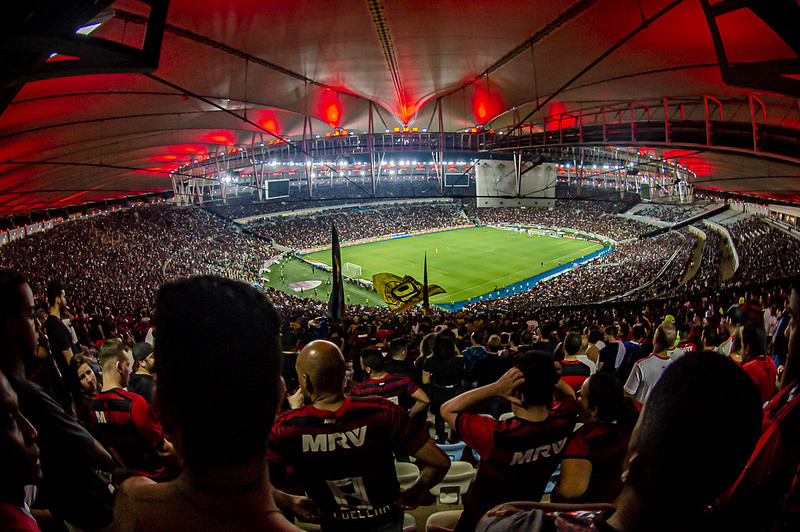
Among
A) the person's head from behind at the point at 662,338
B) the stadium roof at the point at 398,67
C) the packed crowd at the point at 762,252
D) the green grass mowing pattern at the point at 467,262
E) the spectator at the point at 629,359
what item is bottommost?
the green grass mowing pattern at the point at 467,262

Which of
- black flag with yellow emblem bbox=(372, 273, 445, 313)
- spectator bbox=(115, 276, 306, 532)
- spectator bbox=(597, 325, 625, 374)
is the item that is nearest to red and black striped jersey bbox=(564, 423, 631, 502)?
spectator bbox=(115, 276, 306, 532)

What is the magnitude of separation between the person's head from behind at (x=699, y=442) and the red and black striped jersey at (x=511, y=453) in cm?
144

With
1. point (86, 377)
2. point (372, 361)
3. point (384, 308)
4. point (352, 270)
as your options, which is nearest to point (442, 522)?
point (372, 361)

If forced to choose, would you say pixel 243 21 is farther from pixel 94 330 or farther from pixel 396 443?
pixel 396 443

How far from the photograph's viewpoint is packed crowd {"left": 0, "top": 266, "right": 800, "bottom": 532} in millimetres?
1107

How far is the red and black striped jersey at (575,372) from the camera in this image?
15.5 feet

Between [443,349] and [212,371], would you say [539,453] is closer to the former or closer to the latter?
[212,371]

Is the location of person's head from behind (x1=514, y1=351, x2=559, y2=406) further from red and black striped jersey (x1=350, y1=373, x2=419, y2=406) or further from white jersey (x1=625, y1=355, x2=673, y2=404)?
white jersey (x1=625, y1=355, x2=673, y2=404)

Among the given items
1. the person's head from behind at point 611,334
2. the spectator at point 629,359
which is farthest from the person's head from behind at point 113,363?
the person's head from behind at point 611,334

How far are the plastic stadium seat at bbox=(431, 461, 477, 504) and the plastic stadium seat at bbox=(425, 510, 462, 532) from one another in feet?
2.54

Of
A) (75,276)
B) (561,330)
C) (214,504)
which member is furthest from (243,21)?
(75,276)

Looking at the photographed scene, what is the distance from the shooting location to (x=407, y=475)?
11.6ft

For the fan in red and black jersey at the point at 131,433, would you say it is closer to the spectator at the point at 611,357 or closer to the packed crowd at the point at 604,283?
Result: the spectator at the point at 611,357

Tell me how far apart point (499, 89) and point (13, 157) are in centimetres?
1966
